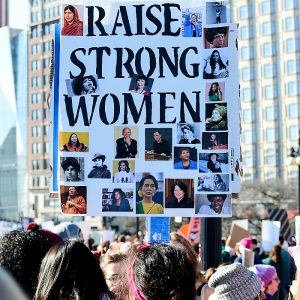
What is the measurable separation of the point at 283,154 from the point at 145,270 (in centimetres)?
9032

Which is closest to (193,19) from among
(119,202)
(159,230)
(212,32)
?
(212,32)

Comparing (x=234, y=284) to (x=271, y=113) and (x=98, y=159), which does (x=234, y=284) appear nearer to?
(x=98, y=159)

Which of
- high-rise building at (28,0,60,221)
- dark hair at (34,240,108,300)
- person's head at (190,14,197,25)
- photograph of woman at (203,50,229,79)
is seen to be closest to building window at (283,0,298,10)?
high-rise building at (28,0,60,221)

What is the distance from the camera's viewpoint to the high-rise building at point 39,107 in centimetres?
10456

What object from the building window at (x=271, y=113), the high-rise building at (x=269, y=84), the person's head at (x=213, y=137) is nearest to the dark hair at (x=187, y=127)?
the person's head at (x=213, y=137)

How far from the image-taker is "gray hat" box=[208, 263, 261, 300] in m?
3.24

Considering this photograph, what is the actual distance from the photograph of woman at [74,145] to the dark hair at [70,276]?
2.20m

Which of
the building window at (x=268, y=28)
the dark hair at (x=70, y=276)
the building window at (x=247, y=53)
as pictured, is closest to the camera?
the dark hair at (x=70, y=276)

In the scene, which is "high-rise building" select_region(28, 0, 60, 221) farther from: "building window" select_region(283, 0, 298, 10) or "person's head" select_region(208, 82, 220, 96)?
"person's head" select_region(208, 82, 220, 96)

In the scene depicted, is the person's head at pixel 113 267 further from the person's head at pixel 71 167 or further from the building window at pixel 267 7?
the building window at pixel 267 7

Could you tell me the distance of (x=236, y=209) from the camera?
66.0 m

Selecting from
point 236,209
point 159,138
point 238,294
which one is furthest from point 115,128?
point 236,209

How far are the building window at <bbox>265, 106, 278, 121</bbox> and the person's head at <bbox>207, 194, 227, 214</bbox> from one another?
8955 cm

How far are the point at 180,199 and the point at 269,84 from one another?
298 ft
